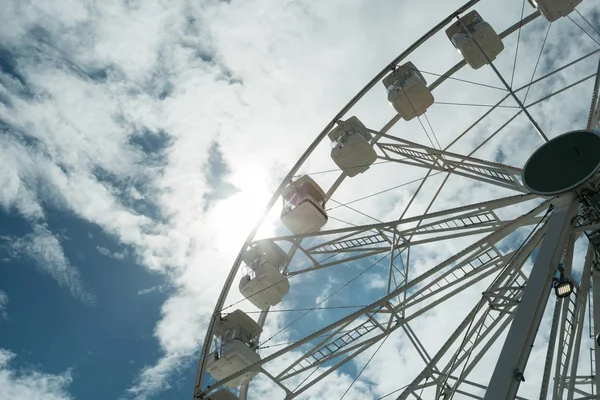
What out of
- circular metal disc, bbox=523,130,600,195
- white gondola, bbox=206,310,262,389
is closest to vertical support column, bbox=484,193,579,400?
circular metal disc, bbox=523,130,600,195

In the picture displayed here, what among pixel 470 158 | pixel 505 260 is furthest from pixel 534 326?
pixel 470 158

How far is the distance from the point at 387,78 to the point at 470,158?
4.47 m

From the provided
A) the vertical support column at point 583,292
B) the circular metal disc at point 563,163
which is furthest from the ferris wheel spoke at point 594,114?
the vertical support column at point 583,292

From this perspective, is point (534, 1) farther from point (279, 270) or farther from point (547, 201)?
point (279, 270)

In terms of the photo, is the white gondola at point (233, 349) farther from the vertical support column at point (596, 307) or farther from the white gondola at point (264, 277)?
the vertical support column at point (596, 307)

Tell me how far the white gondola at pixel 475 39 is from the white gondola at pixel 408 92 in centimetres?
140

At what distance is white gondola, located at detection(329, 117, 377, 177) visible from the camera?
16922 mm

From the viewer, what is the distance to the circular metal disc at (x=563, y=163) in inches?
416

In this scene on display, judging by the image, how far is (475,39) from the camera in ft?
54.6

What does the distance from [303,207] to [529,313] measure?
9578 mm

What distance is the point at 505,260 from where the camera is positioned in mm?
12820

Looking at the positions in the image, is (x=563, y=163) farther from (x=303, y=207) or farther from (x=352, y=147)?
(x=303, y=207)

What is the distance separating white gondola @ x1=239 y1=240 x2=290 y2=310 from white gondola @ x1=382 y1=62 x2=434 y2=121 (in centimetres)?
547

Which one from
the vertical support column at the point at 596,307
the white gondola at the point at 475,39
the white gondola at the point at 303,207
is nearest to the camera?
the vertical support column at the point at 596,307
